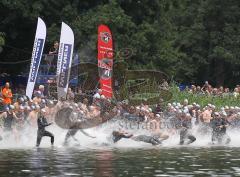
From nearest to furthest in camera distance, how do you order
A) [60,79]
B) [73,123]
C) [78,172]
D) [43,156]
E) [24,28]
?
[78,172], [43,156], [73,123], [60,79], [24,28]

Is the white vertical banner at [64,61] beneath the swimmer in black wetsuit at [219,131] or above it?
above

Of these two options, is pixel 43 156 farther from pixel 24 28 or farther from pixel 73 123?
pixel 24 28

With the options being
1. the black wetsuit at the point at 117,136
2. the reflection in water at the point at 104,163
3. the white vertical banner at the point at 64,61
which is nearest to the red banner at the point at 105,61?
the white vertical banner at the point at 64,61

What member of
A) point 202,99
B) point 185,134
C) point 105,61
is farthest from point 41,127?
point 202,99

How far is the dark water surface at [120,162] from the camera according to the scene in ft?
78.1

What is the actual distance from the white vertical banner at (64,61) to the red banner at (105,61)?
87.9 inches

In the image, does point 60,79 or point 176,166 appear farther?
point 60,79

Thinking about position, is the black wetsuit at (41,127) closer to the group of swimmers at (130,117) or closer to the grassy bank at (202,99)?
the group of swimmers at (130,117)

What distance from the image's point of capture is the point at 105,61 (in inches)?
1741

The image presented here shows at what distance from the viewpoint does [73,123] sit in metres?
36.9

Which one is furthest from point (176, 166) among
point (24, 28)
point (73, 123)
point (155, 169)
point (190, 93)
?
point (24, 28)

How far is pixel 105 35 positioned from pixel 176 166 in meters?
19.5

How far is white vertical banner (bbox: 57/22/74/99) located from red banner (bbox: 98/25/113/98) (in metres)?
2.23

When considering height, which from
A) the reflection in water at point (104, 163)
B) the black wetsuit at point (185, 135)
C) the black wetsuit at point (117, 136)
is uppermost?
the black wetsuit at point (185, 135)
